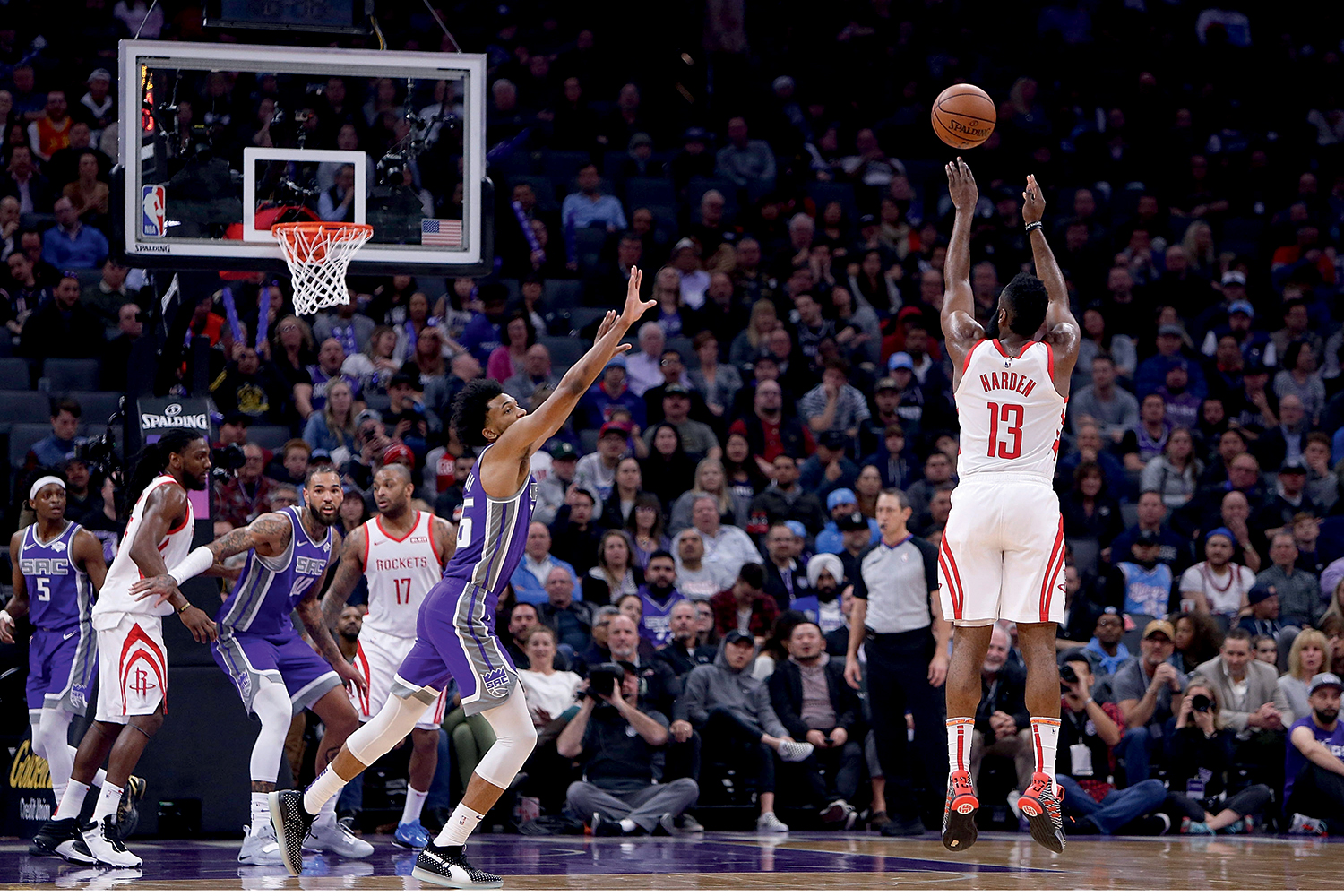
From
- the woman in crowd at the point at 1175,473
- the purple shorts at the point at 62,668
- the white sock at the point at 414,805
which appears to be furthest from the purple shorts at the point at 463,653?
the woman in crowd at the point at 1175,473

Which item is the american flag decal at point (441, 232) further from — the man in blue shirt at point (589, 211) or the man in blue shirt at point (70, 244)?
the man in blue shirt at point (589, 211)

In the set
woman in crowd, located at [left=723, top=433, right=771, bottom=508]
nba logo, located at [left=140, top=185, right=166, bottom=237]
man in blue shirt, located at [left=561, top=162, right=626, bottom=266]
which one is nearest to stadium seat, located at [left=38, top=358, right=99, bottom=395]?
nba logo, located at [left=140, top=185, right=166, bottom=237]

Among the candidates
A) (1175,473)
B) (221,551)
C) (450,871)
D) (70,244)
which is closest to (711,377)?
(1175,473)

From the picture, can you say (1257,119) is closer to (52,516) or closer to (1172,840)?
(1172,840)

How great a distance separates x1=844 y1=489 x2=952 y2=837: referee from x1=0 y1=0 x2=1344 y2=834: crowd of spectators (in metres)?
0.03

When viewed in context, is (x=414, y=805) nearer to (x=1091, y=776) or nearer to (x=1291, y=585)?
(x=1091, y=776)

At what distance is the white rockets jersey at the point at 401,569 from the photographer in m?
10.0

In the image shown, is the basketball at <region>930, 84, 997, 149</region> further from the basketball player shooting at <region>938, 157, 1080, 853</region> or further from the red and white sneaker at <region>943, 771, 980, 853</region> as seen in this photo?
the red and white sneaker at <region>943, 771, 980, 853</region>

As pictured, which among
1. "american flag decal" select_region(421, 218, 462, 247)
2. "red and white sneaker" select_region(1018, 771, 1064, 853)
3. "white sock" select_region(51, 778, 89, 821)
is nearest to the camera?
"red and white sneaker" select_region(1018, 771, 1064, 853)

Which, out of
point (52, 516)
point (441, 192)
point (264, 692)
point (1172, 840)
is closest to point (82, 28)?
point (441, 192)

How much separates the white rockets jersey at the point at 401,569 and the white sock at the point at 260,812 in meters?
1.42

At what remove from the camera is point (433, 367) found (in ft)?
48.9

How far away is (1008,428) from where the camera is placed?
7.63m

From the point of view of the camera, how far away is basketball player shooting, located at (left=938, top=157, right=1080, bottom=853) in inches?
297
